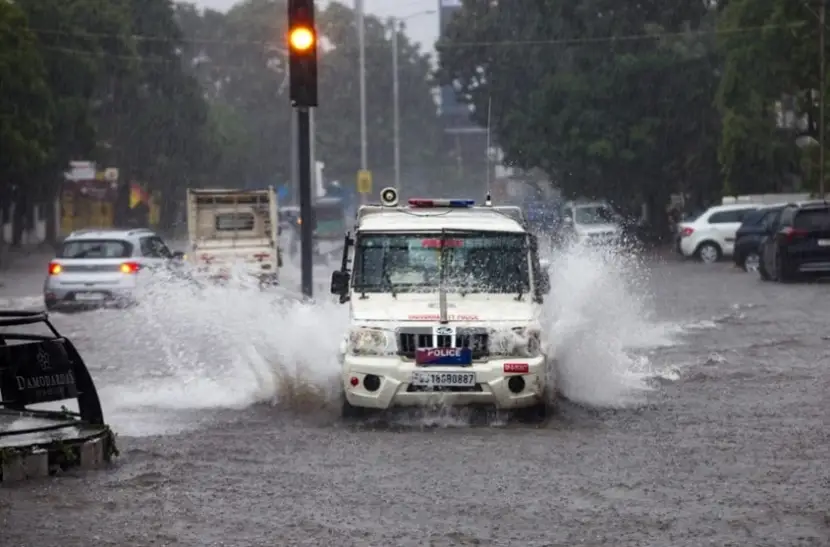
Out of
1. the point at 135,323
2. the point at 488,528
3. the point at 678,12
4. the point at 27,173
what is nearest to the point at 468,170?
the point at 678,12

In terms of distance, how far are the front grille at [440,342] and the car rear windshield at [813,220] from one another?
24.1 m

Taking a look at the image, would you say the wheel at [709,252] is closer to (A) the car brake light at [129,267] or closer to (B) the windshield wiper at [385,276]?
(A) the car brake light at [129,267]

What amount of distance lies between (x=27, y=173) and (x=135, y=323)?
29.6 meters

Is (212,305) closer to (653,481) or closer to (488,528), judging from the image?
(653,481)

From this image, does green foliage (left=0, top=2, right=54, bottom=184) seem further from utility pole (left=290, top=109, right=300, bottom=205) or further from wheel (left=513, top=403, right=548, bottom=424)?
wheel (left=513, top=403, right=548, bottom=424)

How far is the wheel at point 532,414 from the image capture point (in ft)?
46.6

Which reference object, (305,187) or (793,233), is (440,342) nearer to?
(305,187)

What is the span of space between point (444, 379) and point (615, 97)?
2058 inches

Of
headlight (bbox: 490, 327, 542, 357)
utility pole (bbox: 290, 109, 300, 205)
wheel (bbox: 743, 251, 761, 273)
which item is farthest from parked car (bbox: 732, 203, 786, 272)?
utility pole (bbox: 290, 109, 300, 205)

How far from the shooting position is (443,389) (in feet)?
45.6

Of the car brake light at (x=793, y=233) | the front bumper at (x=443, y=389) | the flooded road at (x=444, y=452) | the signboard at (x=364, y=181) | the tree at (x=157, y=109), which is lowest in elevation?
the flooded road at (x=444, y=452)

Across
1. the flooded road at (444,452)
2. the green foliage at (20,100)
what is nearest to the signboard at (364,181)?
the green foliage at (20,100)

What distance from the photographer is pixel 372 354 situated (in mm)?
14039

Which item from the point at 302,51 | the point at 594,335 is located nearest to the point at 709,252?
the point at 302,51
